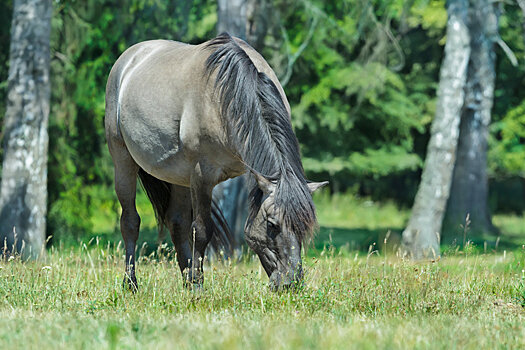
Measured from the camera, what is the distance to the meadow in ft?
14.4

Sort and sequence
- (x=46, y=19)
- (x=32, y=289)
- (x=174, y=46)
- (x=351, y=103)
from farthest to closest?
1. (x=351, y=103)
2. (x=46, y=19)
3. (x=174, y=46)
4. (x=32, y=289)

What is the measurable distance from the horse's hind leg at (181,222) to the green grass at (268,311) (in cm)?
45

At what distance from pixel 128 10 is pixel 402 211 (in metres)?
17.8

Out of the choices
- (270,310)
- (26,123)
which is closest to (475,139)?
(26,123)

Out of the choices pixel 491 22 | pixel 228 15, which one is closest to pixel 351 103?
pixel 491 22

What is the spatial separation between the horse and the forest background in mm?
1995

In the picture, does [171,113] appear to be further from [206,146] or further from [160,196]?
[160,196]

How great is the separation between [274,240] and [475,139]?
14383mm

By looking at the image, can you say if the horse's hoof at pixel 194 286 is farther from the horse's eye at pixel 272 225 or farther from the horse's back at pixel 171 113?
the horse's back at pixel 171 113

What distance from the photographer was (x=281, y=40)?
19938 mm

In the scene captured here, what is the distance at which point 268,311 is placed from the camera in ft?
18.0

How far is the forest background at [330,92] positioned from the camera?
1462 centimetres

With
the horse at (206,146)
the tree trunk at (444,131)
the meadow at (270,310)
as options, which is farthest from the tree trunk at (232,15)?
the meadow at (270,310)

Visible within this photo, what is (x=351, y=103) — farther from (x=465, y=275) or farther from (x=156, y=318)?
(x=156, y=318)
